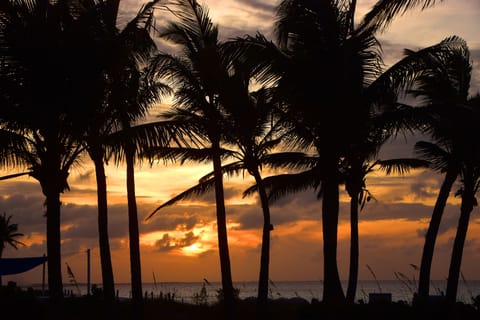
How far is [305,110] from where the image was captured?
21.1 meters

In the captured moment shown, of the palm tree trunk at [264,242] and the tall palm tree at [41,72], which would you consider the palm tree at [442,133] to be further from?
the tall palm tree at [41,72]

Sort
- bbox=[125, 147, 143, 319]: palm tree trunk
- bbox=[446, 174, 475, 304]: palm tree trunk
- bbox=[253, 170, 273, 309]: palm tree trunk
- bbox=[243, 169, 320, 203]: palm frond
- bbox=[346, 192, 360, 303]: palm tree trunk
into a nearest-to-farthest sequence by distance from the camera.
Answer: bbox=[125, 147, 143, 319]: palm tree trunk → bbox=[446, 174, 475, 304]: palm tree trunk → bbox=[253, 170, 273, 309]: palm tree trunk → bbox=[243, 169, 320, 203]: palm frond → bbox=[346, 192, 360, 303]: palm tree trunk

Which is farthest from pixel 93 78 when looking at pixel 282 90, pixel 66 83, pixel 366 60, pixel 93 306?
pixel 93 306

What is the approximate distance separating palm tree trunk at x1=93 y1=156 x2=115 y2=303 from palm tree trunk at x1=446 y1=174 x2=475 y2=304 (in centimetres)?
1160

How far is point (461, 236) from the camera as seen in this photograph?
91.4ft

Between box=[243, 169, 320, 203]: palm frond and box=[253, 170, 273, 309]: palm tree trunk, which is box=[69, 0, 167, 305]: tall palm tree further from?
box=[243, 169, 320, 203]: palm frond

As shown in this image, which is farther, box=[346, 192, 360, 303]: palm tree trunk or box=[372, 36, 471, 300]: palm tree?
box=[346, 192, 360, 303]: palm tree trunk

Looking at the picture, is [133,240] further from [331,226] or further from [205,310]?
[331,226]

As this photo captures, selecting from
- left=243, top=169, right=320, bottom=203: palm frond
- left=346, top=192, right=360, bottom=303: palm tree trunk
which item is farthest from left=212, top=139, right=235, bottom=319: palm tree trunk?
left=346, top=192, right=360, bottom=303: palm tree trunk

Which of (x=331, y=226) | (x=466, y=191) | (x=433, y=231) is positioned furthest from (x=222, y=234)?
(x=466, y=191)

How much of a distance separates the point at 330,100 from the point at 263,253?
9.32 m

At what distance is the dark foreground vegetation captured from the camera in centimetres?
1499

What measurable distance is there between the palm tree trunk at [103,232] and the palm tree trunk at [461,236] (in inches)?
457

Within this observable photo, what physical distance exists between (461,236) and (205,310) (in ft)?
32.3
